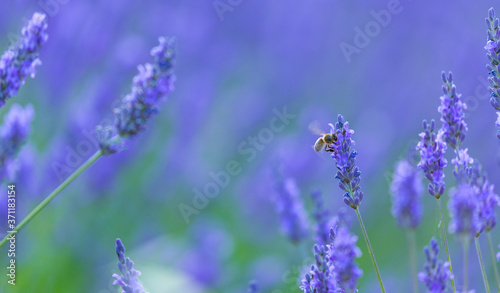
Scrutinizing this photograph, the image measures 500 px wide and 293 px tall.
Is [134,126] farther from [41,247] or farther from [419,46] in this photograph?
[419,46]

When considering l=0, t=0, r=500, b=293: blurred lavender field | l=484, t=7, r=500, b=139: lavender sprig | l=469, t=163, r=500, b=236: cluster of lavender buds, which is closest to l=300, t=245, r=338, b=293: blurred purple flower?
l=469, t=163, r=500, b=236: cluster of lavender buds

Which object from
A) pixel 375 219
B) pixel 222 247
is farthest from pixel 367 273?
pixel 222 247

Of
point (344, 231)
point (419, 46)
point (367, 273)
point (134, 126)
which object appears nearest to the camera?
point (344, 231)

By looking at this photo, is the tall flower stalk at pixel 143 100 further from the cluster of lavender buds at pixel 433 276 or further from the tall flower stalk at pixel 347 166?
the cluster of lavender buds at pixel 433 276

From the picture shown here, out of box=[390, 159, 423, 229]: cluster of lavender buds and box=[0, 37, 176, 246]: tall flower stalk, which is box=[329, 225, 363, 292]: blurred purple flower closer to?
box=[0, 37, 176, 246]: tall flower stalk

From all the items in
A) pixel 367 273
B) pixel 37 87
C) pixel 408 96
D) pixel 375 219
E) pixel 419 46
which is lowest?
pixel 367 273

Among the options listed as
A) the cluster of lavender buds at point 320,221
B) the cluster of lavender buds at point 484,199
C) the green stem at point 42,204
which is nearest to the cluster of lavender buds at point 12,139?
the green stem at point 42,204
